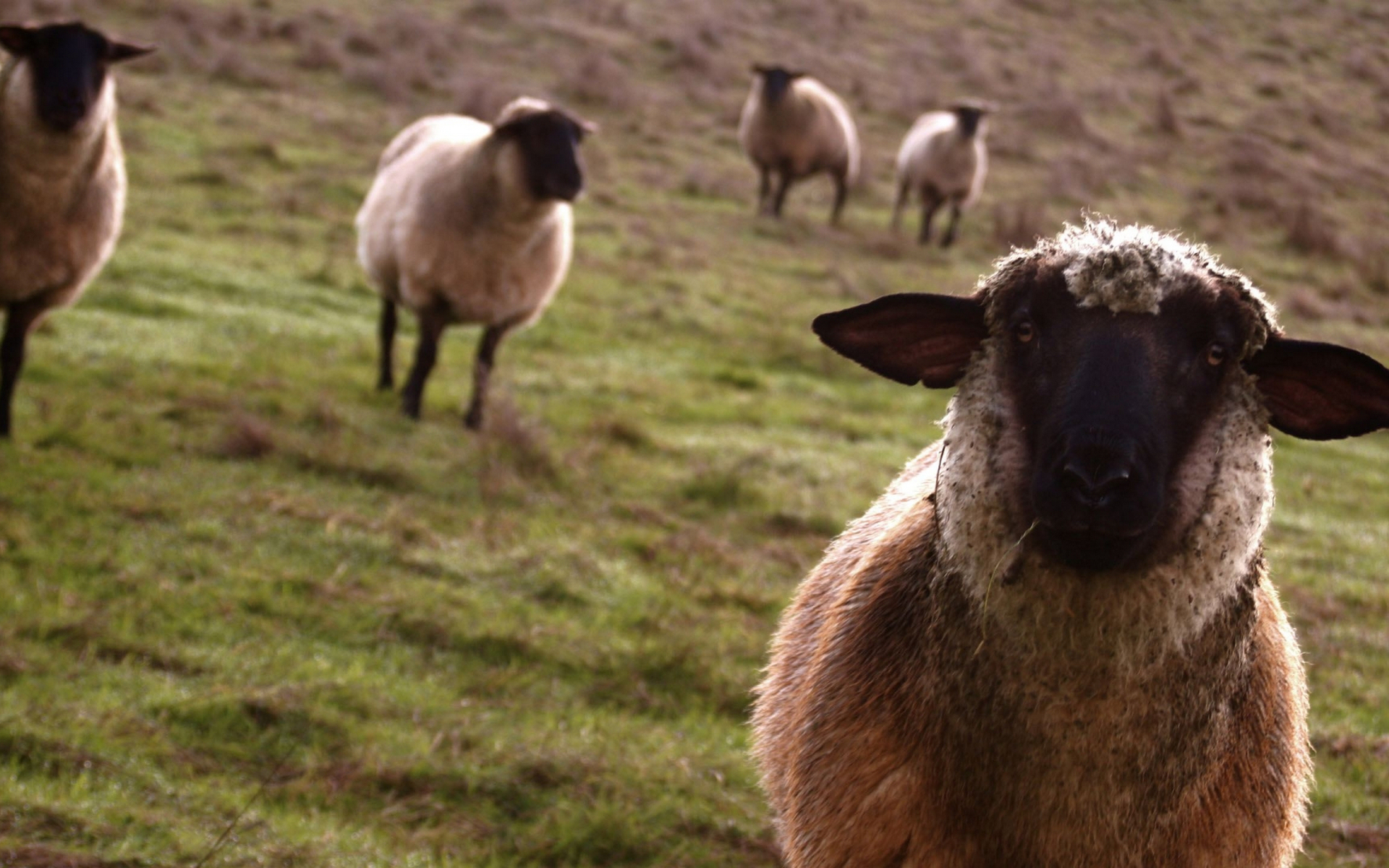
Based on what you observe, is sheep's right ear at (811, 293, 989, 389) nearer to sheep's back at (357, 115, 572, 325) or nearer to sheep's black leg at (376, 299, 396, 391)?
sheep's back at (357, 115, 572, 325)

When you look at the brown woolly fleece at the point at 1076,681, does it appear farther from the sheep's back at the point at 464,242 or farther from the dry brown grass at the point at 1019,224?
the dry brown grass at the point at 1019,224

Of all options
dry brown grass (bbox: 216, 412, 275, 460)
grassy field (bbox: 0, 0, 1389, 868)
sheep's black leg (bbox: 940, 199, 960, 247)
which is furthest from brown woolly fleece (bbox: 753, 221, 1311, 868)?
sheep's black leg (bbox: 940, 199, 960, 247)

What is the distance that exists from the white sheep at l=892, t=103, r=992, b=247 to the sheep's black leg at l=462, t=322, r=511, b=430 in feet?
31.5

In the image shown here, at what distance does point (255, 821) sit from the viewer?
12.3 ft

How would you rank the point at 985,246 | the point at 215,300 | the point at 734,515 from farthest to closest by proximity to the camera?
the point at 985,246 → the point at 215,300 → the point at 734,515

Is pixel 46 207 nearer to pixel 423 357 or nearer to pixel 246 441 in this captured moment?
pixel 246 441

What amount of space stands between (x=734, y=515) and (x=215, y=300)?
504 centimetres

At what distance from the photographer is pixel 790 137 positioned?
55.3ft

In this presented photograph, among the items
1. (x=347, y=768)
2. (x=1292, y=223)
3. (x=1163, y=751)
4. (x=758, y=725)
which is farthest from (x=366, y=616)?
(x=1292, y=223)

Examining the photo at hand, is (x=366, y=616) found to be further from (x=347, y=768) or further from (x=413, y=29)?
(x=413, y=29)

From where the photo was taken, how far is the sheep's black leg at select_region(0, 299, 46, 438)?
6.68 m

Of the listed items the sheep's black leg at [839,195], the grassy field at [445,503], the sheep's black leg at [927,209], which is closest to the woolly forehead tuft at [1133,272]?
the grassy field at [445,503]

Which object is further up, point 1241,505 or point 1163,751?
point 1241,505

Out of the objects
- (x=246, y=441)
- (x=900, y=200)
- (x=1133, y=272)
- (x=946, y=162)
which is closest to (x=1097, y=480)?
(x=1133, y=272)
